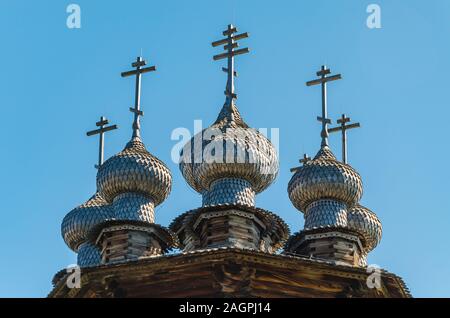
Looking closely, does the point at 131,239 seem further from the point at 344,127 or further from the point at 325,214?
the point at 344,127

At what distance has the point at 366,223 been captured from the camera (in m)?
23.7

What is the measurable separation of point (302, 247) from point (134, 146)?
9.98ft

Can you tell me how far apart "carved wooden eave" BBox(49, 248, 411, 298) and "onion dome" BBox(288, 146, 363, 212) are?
4193 millimetres

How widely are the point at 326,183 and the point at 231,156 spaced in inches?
82.0

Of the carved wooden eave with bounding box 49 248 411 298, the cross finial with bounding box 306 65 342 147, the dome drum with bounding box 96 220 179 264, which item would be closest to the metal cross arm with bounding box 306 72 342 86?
the cross finial with bounding box 306 65 342 147

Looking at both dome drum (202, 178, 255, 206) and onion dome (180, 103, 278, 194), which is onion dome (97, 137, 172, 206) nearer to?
onion dome (180, 103, 278, 194)

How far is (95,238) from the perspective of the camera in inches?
851

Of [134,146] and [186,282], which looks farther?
[134,146]

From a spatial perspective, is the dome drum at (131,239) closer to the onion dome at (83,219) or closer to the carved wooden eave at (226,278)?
the onion dome at (83,219)

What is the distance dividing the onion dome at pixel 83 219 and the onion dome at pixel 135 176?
1.36 meters

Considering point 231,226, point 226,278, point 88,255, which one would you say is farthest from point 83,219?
point 226,278

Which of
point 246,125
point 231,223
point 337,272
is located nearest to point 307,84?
point 246,125
